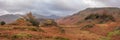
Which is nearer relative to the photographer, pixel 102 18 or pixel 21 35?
pixel 21 35

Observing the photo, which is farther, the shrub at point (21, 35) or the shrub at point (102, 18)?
the shrub at point (102, 18)

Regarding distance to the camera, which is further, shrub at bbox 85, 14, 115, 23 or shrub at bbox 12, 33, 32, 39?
shrub at bbox 85, 14, 115, 23

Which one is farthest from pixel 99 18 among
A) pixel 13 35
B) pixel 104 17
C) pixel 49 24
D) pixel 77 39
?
pixel 13 35

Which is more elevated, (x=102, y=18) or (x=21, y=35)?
(x=102, y=18)

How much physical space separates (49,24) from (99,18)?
56.4 metres

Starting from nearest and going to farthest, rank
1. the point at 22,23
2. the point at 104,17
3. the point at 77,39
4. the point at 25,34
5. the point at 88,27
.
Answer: the point at 25,34 → the point at 77,39 → the point at 22,23 → the point at 88,27 → the point at 104,17

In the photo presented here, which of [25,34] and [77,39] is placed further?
[77,39]

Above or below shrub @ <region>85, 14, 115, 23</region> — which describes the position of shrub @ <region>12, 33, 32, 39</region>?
below

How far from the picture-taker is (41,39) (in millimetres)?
38969

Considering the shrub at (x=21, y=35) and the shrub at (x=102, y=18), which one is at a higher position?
the shrub at (x=102, y=18)

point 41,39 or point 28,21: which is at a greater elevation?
point 28,21

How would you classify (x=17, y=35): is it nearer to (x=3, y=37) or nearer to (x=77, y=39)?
(x=3, y=37)

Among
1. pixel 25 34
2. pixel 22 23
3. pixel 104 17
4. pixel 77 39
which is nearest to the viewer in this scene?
pixel 25 34

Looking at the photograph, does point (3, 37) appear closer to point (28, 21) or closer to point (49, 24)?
point (28, 21)
